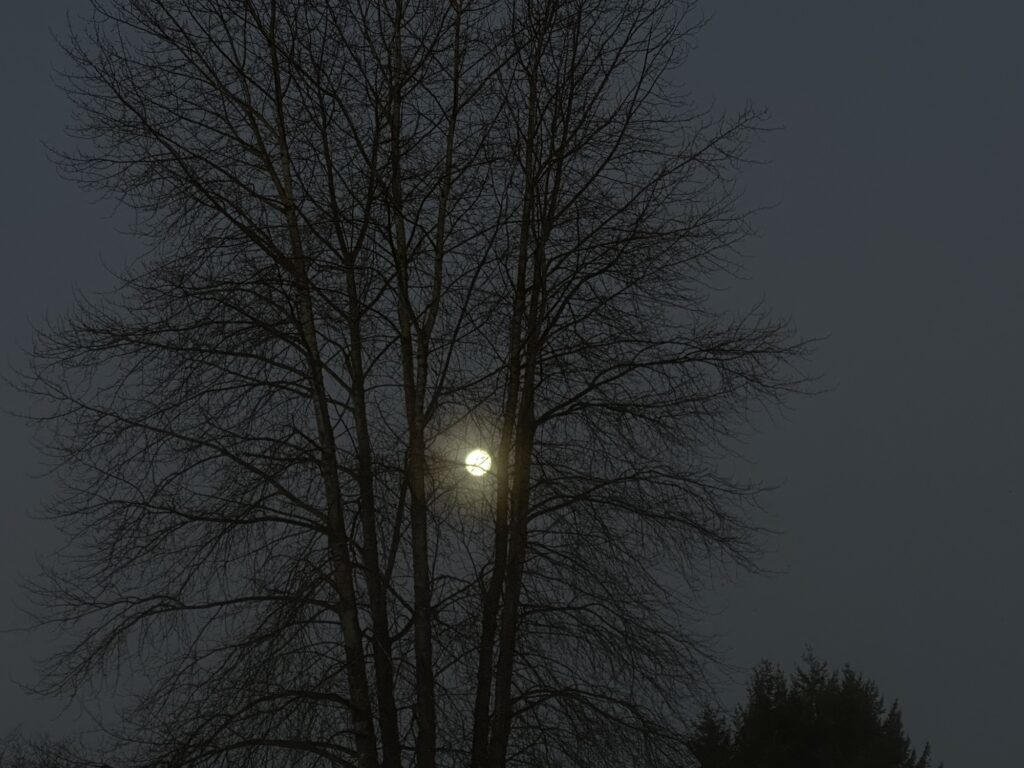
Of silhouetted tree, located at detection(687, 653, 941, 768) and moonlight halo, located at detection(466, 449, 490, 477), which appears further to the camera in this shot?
silhouetted tree, located at detection(687, 653, 941, 768)

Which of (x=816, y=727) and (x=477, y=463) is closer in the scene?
(x=477, y=463)

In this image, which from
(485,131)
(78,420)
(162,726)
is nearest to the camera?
(162,726)

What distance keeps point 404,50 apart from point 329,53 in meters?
0.61

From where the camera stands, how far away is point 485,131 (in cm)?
1030

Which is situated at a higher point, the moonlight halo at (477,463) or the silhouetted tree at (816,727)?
the silhouetted tree at (816,727)

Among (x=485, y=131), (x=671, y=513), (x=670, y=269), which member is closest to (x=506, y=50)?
(x=485, y=131)

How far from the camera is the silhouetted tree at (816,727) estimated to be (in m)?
21.9

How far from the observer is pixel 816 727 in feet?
73.5

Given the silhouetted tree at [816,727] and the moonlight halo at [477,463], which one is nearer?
the moonlight halo at [477,463]

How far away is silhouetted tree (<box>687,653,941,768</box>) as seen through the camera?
864 inches

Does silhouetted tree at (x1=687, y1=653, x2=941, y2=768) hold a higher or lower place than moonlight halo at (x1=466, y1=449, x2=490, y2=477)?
higher

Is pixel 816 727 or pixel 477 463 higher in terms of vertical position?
pixel 816 727

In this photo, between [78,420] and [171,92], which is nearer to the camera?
[78,420]

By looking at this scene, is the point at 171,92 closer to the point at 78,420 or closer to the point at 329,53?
the point at 329,53
